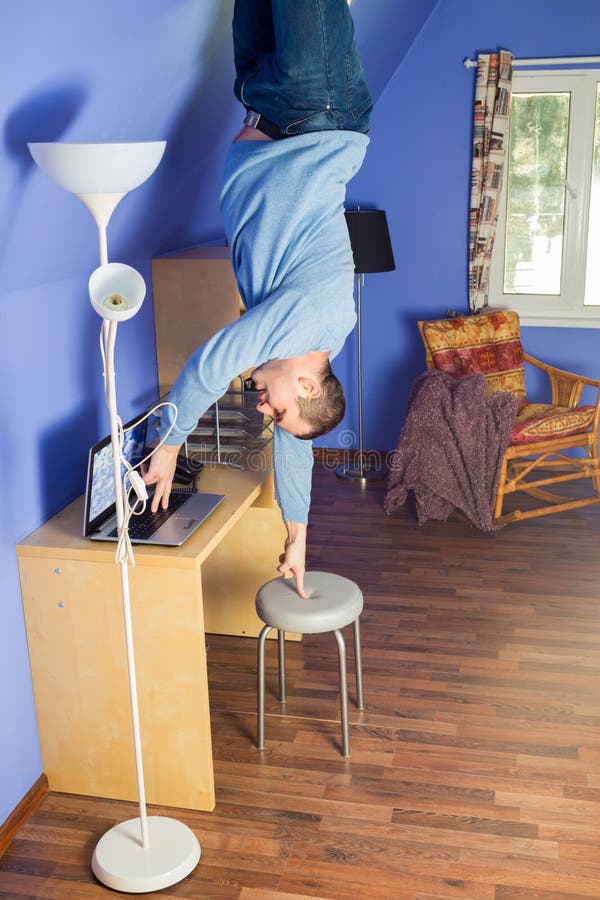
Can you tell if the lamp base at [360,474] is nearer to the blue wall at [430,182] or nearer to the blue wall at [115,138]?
the blue wall at [430,182]

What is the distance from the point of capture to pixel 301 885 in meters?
2.40

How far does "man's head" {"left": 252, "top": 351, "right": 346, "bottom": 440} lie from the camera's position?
241cm

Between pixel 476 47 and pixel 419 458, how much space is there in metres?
2.26

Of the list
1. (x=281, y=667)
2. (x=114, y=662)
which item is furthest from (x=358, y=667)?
(x=114, y=662)

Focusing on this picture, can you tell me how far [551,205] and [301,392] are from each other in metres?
3.40

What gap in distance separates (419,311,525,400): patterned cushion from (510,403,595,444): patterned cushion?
329 millimetres

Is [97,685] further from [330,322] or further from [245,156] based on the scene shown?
[245,156]

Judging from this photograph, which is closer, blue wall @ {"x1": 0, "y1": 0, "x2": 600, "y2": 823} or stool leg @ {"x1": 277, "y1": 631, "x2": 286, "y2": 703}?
blue wall @ {"x1": 0, "y1": 0, "x2": 600, "y2": 823}

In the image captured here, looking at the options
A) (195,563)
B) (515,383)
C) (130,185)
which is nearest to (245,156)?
(130,185)

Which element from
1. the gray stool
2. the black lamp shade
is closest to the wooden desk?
the gray stool

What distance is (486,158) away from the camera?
5125mm

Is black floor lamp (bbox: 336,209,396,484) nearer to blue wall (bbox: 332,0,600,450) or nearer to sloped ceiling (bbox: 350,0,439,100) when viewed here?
blue wall (bbox: 332,0,600,450)

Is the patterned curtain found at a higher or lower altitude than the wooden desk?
higher

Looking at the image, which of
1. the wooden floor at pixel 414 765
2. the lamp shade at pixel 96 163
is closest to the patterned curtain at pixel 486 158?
the wooden floor at pixel 414 765
